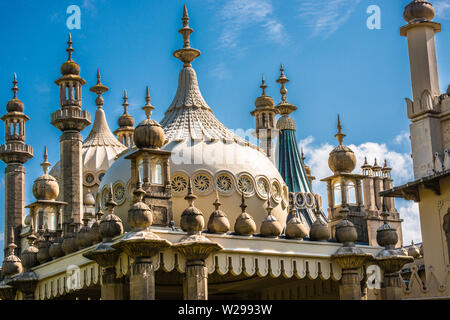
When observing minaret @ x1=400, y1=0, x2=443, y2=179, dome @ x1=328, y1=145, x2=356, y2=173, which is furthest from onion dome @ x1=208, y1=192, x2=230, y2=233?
minaret @ x1=400, y1=0, x2=443, y2=179

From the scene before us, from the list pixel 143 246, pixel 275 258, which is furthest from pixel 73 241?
pixel 275 258

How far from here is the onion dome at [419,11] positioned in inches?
1260

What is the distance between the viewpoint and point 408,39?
32219mm

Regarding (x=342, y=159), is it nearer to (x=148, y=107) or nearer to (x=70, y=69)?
(x=148, y=107)

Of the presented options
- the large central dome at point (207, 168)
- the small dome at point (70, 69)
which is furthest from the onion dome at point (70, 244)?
the small dome at point (70, 69)

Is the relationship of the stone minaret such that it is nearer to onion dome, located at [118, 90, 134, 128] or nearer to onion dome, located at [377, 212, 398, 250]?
onion dome, located at [118, 90, 134, 128]

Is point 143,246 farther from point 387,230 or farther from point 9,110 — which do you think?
point 9,110

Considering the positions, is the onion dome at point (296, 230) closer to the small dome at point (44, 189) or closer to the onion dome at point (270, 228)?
the onion dome at point (270, 228)

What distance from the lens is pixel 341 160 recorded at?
3128 centimetres

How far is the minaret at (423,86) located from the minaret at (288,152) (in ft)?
43.6

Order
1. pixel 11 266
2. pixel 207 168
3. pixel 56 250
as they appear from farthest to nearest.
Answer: pixel 11 266 < pixel 56 250 < pixel 207 168

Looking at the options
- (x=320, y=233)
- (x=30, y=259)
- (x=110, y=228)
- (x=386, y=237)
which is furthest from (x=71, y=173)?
(x=386, y=237)

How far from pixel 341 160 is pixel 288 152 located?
14971mm

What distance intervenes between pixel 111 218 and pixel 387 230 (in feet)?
32.5
